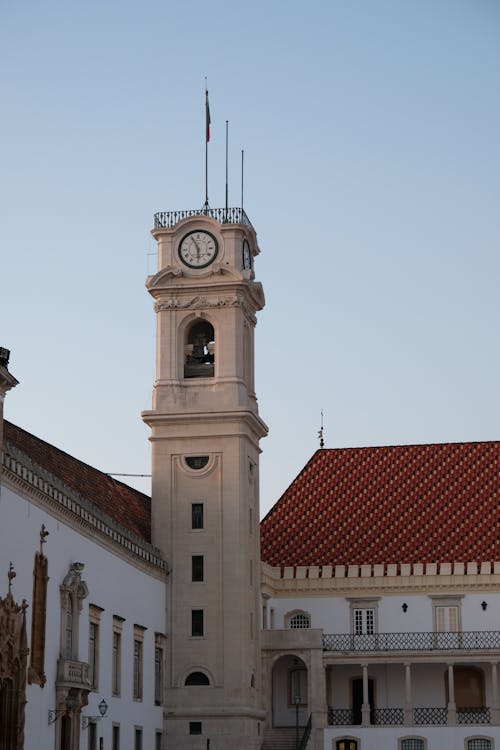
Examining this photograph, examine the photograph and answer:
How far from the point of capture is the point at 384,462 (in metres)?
58.2

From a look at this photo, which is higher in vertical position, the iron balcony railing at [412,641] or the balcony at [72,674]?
the iron balcony railing at [412,641]

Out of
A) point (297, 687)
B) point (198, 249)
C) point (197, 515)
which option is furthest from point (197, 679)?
point (198, 249)

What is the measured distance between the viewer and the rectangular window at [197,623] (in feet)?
156

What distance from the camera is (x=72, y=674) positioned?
37156 millimetres

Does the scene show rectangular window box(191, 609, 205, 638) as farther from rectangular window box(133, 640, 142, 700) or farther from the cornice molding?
the cornice molding

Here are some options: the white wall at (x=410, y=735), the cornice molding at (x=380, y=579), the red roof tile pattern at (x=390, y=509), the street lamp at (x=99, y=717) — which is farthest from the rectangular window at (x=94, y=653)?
the red roof tile pattern at (x=390, y=509)

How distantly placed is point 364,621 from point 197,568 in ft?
26.5

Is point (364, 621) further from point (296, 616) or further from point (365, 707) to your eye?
point (365, 707)

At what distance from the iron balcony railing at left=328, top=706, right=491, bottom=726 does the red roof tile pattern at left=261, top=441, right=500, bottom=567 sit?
541 cm

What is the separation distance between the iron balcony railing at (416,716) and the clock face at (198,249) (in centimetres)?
1623

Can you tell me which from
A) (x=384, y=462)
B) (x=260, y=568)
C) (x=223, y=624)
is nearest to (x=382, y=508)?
(x=384, y=462)

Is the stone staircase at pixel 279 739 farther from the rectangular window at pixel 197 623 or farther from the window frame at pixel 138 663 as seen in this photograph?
the window frame at pixel 138 663

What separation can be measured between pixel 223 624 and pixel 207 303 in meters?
10.8

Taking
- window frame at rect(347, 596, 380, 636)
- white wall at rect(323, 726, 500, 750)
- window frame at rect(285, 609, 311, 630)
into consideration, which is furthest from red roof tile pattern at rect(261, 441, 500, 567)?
white wall at rect(323, 726, 500, 750)
